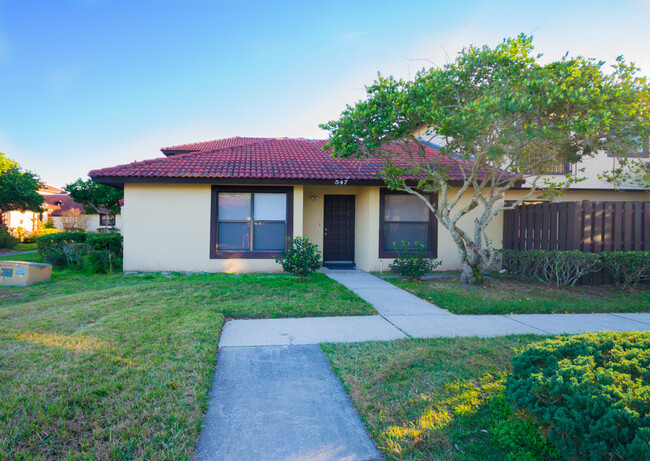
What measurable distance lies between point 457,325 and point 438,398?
268 centimetres

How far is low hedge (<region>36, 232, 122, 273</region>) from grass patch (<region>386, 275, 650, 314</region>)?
822 cm

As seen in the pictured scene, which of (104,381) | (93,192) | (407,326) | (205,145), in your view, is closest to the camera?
(104,381)

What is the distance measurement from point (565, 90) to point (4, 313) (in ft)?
32.7

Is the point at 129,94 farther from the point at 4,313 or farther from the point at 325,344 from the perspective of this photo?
the point at 325,344

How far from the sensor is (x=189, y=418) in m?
2.69

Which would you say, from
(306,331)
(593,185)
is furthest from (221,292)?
(593,185)

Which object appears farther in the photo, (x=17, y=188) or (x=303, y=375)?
(x=17, y=188)

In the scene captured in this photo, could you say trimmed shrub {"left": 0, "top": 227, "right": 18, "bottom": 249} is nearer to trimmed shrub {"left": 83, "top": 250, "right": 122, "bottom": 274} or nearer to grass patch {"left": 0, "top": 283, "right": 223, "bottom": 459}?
trimmed shrub {"left": 83, "top": 250, "right": 122, "bottom": 274}

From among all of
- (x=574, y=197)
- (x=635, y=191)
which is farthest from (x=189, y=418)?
(x=635, y=191)

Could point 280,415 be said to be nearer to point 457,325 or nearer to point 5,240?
point 457,325

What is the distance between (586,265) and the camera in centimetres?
809

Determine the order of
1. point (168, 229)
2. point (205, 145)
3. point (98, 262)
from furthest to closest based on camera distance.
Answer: point (205, 145) < point (168, 229) < point (98, 262)

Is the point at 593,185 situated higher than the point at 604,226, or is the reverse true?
the point at 593,185

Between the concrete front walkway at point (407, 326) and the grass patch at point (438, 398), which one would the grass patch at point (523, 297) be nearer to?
the concrete front walkway at point (407, 326)
